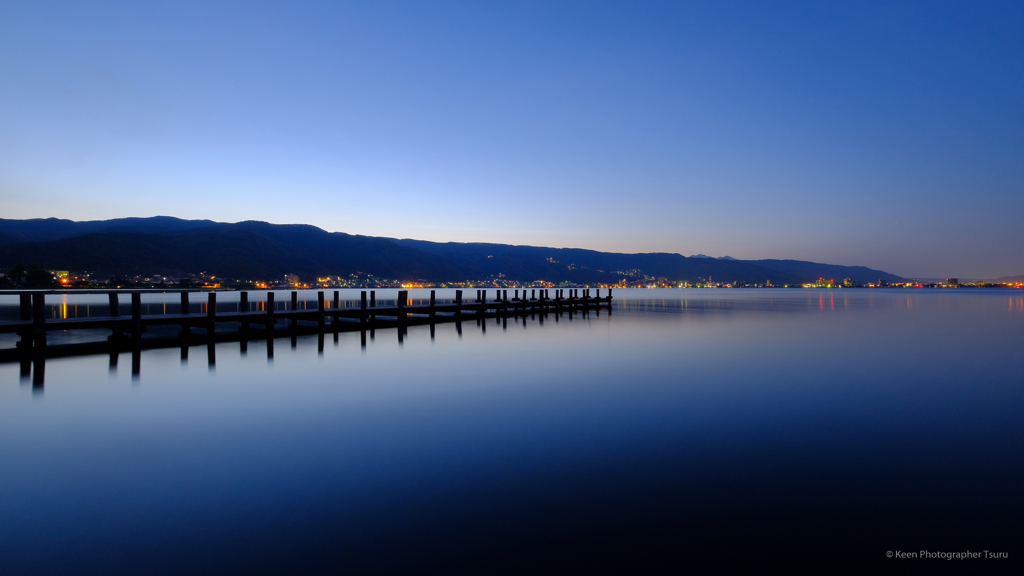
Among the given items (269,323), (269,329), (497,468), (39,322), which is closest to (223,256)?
(269,323)

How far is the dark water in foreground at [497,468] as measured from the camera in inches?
176

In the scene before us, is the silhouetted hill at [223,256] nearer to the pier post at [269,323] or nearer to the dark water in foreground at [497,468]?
the pier post at [269,323]

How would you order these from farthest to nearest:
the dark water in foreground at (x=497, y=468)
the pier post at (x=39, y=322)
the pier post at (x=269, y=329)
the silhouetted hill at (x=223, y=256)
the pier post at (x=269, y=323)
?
the silhouetted hill at (x=223, y=256), the pier post at (x=269, y=323), the pier post at (x=269, y=329), the pier post at (x=39, y=322), the dark water in foreground at (x=497, y=468)

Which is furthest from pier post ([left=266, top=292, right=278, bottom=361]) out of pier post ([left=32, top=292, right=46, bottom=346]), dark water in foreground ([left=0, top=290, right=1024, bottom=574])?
pier post ([left=32, top=292, right=46, bottom=346])

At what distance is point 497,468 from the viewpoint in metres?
6.49

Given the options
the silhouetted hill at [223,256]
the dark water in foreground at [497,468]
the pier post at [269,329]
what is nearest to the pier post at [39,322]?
the dark water in foreground at [497,468]

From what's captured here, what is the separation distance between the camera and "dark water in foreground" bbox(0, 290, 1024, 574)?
4.47 meters

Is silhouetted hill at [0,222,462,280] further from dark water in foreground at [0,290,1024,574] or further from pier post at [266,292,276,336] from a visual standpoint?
dark water in foreground at [0,290,1024,574]

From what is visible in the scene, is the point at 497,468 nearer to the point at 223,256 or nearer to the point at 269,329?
the point at 269,329

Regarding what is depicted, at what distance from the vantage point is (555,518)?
4984 mm

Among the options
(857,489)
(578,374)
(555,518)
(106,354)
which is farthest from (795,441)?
(106,354)

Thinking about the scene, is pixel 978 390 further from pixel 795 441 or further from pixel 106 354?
pixel 106 354

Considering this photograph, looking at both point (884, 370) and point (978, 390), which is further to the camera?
point (884, 370)

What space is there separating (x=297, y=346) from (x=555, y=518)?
1537 centimetres
